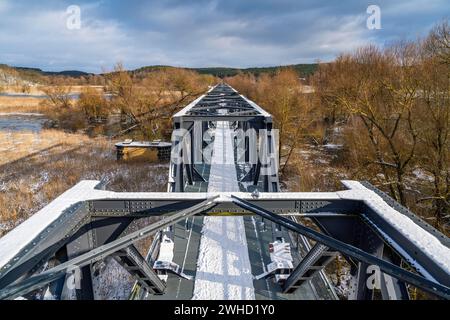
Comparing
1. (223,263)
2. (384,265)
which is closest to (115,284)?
(223,263)

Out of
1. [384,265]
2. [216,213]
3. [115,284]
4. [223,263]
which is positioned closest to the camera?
[384,265]


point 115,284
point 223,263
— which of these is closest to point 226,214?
point 223,263

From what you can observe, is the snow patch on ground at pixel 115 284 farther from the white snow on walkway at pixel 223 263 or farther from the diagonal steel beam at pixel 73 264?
the diagonal steel beam at pixel 73 264

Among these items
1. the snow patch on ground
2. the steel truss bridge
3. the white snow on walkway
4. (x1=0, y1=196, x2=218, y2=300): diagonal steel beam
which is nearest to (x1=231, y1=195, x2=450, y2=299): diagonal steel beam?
the steel truss bridge

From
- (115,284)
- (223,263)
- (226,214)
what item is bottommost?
(115,284)

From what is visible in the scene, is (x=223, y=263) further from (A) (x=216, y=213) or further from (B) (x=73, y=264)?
(B) (x=73, y=264)

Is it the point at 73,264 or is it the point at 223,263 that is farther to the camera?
the point at 223,263

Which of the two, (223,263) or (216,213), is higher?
(216,213)

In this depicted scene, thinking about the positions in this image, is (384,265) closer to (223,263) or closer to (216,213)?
(216,213)

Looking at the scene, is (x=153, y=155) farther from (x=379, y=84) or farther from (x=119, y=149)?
(x=379, y=84)

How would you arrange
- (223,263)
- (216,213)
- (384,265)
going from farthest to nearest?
(223,263), (216,213), (384,265)

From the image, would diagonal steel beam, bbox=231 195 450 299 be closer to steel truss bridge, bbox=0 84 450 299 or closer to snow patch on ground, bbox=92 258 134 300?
steel truss bridge, bbox=0 84 450 299
